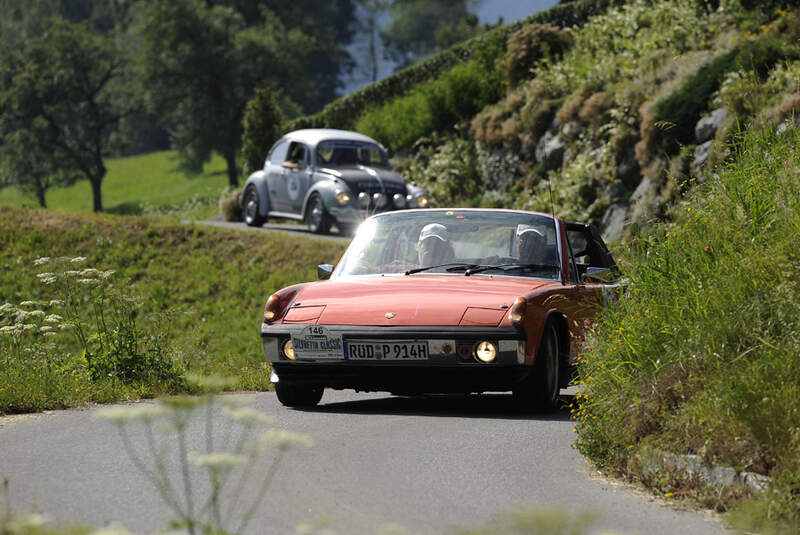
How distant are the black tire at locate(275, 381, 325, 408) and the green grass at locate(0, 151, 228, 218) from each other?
192ft

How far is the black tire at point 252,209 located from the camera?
29.1m

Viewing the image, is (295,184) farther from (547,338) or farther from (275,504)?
(275,504)

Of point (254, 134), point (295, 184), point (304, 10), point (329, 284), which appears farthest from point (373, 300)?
point (304, 10)

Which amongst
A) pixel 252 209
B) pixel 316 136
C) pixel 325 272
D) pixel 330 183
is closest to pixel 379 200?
pixel 330 183

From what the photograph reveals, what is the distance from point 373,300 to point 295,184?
18169mm

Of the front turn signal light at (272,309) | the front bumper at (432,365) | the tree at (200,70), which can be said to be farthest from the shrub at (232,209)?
the tree at (200,70)

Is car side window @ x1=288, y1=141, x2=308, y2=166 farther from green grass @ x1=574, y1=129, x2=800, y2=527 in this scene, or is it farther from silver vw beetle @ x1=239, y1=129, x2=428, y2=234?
green grass @ x1=574, y1=129, x2=800, y2=527

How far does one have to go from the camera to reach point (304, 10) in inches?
3669

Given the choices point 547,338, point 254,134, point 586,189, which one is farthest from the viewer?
point 254,134

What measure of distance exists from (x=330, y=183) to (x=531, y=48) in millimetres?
10019

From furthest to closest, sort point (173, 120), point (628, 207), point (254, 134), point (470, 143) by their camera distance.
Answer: point (173, 120) < point (254, 134) < point (470, 143) < point (628, 207)

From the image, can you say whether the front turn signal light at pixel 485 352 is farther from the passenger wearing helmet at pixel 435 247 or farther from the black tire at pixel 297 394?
the passenger wearing helmet at pixel 435 247

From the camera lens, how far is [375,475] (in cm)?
668

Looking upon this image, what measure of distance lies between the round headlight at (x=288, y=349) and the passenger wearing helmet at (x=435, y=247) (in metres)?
1.60
